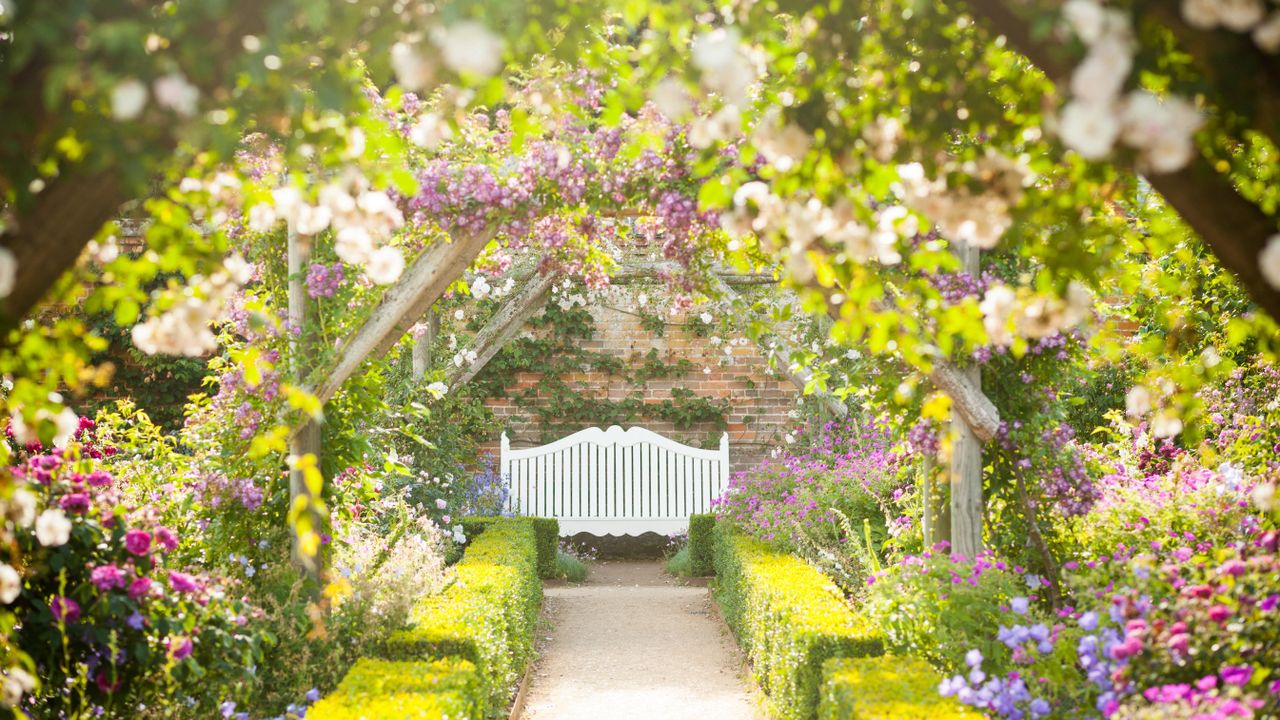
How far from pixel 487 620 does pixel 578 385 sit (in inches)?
223

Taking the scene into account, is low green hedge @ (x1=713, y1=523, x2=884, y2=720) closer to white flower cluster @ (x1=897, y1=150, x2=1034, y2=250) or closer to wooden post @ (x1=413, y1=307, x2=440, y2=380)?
white flower cluster @ (x1=897, y1=150, x2=1034, y2=250)

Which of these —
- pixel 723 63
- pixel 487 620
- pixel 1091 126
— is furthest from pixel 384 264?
pixel 487 620

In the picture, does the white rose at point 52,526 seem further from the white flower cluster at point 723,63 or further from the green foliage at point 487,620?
the white flower cluster at point 723,63

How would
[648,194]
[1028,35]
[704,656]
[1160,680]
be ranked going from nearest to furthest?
1. [1028,35]
2. [1160,680]
3. [648,194]
4. [704,656]

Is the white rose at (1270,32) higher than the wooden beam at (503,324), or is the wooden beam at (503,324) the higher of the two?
the wooden beam at (503,324)

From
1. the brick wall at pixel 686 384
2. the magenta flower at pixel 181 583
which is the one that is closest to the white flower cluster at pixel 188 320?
the magenta flower at pixel 181 583

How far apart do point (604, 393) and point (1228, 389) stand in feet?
17.2

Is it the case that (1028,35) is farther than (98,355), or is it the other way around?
(98,355)

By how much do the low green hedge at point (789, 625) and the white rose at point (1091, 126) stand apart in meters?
2.79

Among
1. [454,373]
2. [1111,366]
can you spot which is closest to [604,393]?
[454,373]

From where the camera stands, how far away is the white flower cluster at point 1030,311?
1683 mm

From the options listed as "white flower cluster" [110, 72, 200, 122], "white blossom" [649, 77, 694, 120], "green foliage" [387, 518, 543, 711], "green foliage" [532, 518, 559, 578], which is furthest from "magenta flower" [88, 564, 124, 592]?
"green foliage" [532, 518, 559, 578]

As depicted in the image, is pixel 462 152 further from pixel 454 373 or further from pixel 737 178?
pixel 454 373

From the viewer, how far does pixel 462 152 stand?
14.4 feet
